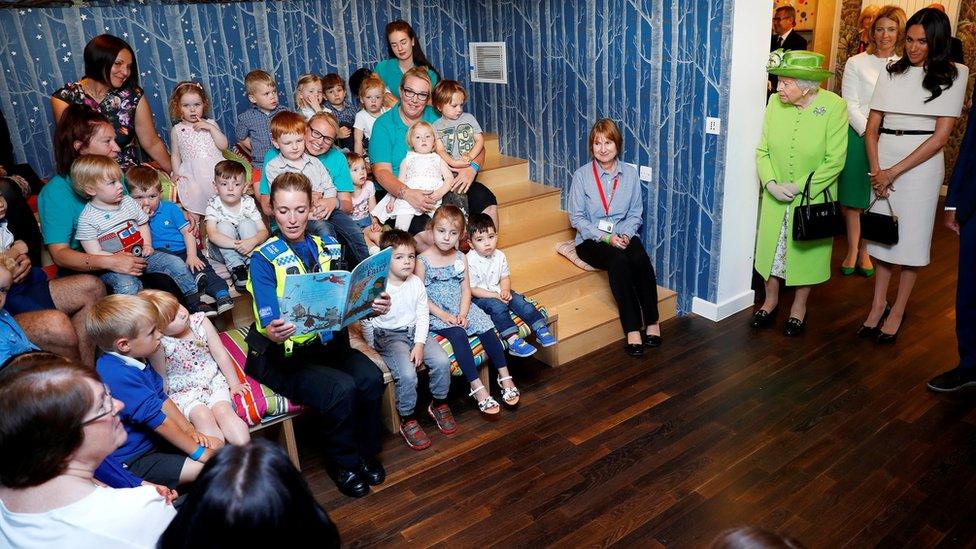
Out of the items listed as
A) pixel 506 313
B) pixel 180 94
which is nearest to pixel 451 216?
pixel 506 313

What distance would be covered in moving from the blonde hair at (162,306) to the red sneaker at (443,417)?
125 centimetres

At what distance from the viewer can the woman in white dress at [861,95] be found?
4062 millimetres

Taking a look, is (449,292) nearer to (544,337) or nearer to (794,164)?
(544,337)

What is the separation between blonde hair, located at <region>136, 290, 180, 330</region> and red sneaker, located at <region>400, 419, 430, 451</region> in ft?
3.68

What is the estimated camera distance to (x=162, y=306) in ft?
8.05

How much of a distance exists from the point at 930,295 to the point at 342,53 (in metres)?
4.18

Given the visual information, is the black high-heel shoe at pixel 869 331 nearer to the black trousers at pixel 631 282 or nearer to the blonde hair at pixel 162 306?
the black trousers at pixel 631 282

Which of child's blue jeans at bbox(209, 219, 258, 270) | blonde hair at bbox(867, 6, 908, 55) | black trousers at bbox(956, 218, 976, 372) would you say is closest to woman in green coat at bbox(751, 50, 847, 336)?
black trousers at bbox(956, 218, 976, 372)

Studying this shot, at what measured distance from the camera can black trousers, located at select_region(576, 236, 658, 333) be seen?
153 inches

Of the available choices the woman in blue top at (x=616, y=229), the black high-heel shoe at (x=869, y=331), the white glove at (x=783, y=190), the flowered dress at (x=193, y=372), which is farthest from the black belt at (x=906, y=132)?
the flowered dress at (x=193, y=372)

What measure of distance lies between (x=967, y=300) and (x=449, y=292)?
2427 millimetres

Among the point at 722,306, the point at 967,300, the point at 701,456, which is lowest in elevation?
the point at 701,456

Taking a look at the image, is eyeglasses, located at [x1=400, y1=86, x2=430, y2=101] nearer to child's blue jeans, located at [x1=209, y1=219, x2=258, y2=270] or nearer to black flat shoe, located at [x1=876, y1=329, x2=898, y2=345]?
child's blue jeans, located at [x1=209, y1=219, x2=258, y2=270]

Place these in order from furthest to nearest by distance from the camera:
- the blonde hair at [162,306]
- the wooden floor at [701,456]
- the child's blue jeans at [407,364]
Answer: the child's blue jeans at [407,364] < the wooden floor at [701,456] < the blonde hair at [162,306]
